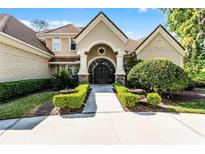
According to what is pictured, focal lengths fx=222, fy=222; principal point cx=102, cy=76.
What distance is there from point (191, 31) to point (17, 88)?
2047 cm

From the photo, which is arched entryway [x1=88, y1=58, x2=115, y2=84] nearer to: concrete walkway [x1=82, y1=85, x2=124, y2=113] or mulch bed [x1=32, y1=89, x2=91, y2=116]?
concrete walkway [x1=82, y1=85, x2=124, y2=113]

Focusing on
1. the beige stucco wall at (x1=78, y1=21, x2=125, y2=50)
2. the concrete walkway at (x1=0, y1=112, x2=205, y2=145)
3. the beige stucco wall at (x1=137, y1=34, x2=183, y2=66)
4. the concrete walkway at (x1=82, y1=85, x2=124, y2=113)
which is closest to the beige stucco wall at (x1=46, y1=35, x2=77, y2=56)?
the beige stucco wall at (x1=78, y1=21, x2=125, y2=50)

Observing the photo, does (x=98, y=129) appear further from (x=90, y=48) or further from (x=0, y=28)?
(x=90, y=48)

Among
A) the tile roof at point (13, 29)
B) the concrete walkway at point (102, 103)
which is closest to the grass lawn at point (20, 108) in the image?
the concrete walkway at point (102, 103)

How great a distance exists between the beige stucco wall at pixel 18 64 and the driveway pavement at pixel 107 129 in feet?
A: 16.9

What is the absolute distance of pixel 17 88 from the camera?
13.4m

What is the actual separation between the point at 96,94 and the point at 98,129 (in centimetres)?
669

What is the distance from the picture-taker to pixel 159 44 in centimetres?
2058

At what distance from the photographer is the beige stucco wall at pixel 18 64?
1325cm

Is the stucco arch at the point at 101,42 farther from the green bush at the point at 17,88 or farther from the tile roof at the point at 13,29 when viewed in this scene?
the green bush at the point at 17,88

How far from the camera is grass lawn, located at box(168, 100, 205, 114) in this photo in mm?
11154

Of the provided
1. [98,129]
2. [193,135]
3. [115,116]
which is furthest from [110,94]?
[193,135]

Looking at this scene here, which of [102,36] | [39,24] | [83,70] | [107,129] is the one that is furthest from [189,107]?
[39,24]

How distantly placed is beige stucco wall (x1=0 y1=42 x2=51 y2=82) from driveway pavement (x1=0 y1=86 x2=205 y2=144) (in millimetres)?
5140
